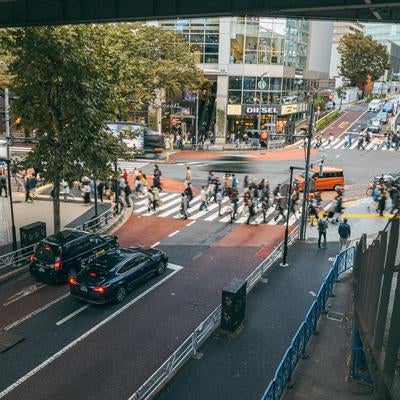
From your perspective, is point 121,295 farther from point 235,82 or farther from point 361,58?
point 361,58

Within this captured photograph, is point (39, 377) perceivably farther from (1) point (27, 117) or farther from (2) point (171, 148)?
(2) point (171, 148)

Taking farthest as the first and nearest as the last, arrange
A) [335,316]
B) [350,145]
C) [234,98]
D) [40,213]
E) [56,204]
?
1. [234,98]
2. [350,145]
3. [40,213]
4. [56,204]
5. [335,316]

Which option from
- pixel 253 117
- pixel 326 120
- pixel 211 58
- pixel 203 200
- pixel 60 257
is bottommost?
pixel 203 200

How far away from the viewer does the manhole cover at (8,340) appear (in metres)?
14.3

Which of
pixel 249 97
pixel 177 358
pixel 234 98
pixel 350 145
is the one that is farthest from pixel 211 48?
pixel 177 358

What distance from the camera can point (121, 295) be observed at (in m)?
17.5

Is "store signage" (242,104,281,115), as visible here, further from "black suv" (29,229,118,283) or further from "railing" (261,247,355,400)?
"black suv" (29,229,118,283)

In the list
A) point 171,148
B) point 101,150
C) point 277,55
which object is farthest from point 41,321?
point 277,55

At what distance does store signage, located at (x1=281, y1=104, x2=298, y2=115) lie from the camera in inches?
2703

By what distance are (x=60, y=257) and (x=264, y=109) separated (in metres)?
52.2

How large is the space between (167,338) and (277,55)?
57.0m

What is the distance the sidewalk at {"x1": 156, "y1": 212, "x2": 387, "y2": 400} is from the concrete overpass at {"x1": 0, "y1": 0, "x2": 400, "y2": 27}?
1047cm

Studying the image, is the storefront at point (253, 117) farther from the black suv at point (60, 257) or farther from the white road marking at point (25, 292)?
the white road marking at point (25, 292)

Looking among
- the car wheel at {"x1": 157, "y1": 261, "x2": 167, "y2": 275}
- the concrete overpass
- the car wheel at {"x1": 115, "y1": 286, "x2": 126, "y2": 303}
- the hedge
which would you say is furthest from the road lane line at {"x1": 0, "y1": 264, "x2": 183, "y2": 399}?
the hedge
